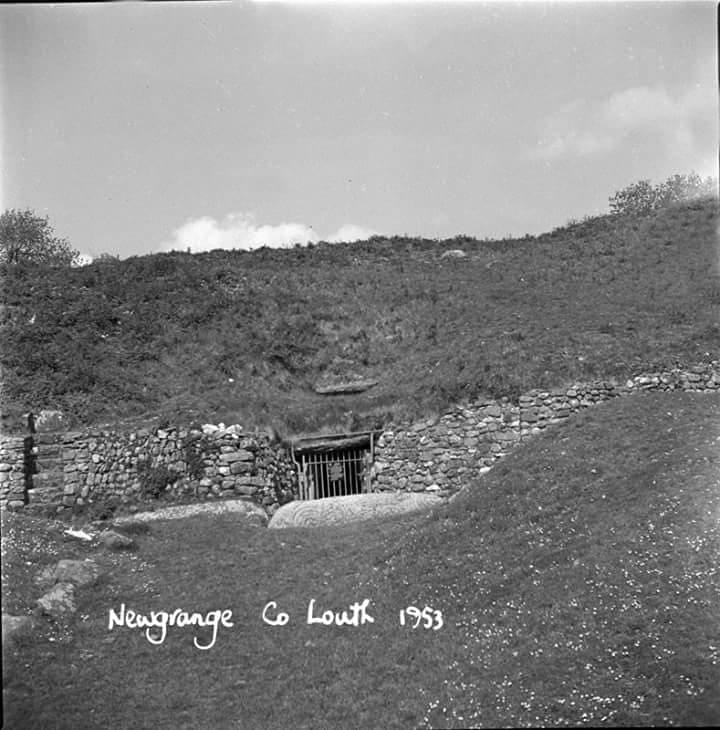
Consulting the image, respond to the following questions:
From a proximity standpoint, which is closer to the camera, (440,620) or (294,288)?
(440,620)

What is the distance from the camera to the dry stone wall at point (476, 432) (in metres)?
23.4

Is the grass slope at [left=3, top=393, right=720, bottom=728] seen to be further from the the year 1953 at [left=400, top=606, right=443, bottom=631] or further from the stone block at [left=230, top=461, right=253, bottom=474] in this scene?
the stone block at [left=230, top=461, right=253, bottom=474]

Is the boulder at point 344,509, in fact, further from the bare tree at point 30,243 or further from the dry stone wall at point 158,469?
the bare tree at point 30,243

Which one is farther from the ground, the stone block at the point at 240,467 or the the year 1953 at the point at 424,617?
the stone block at the point at 240,467

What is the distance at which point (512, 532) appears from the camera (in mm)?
16250

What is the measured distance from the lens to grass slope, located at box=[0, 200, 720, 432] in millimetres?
25844

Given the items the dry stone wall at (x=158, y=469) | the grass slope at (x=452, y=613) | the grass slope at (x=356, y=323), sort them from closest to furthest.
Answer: the grass slope at (x=452, y=613) → the dry stone wall at (x=158, y=469) → the grass slope at (x=356, y=323)

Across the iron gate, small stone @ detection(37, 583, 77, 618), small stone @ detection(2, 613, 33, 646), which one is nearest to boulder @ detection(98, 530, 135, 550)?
small stone @ detection(37, 583, 77, 618)

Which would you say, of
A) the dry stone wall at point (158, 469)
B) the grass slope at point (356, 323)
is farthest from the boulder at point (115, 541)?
the grass slope at point (356, 323)

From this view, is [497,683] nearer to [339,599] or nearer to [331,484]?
[339,599]

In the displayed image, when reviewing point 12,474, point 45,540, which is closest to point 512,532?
point 45,540

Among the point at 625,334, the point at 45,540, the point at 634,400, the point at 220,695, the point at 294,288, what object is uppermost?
the point at 294,288

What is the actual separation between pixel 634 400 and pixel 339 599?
31.1ft
